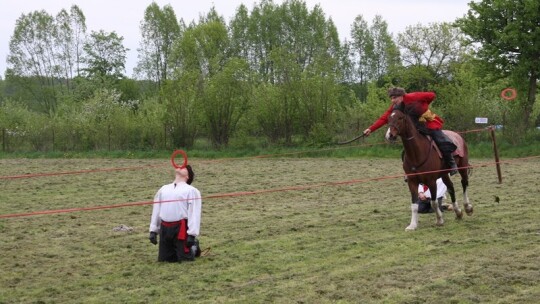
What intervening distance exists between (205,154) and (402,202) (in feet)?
52.3

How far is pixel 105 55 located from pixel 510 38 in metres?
43.9

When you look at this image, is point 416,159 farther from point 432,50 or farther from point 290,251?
point 432,50

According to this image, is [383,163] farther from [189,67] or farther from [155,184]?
[189,67]

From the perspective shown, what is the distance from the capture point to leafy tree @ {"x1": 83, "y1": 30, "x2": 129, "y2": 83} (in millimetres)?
60062

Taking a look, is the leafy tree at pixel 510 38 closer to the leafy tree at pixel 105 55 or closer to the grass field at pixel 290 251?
the grass field at pixel 290 251

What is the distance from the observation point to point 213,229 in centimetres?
1089

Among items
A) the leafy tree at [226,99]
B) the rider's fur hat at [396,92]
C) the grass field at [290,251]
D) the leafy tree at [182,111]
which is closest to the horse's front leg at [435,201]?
the grass field at [290,251]

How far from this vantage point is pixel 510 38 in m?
24.7

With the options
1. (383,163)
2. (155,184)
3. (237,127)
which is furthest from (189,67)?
(155,184)

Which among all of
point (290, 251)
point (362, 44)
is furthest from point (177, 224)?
point (362, 44)

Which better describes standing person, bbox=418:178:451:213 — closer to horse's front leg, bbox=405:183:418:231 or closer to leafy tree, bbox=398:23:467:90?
horse's front leg, bbox=405:183:418:231

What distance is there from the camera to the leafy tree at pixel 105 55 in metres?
60.1

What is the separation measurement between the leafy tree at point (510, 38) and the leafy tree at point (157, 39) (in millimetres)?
38243

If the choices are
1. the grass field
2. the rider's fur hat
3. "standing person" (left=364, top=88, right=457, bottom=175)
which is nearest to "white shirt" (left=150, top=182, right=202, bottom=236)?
the grass field
